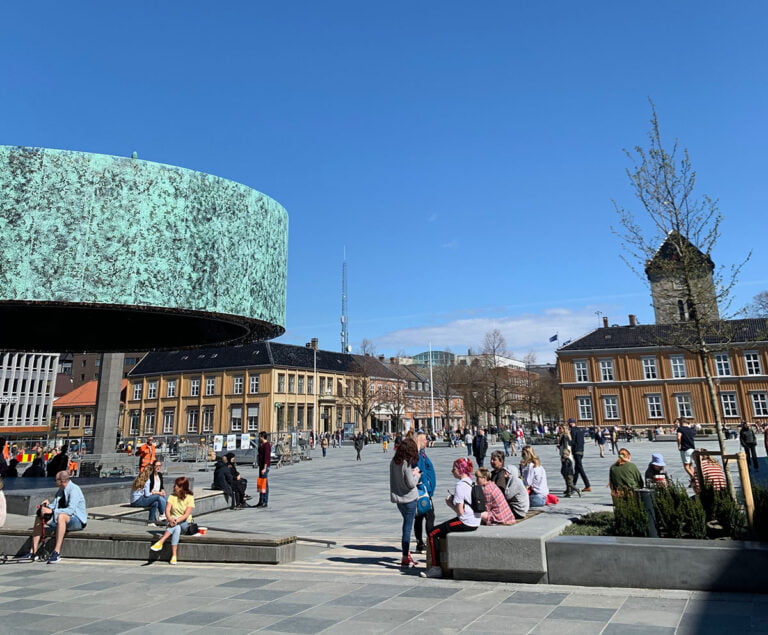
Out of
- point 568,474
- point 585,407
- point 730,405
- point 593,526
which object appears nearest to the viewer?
point 593,526

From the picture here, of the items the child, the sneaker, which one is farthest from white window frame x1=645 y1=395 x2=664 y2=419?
the sneaker

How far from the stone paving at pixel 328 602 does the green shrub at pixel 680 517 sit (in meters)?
0.83

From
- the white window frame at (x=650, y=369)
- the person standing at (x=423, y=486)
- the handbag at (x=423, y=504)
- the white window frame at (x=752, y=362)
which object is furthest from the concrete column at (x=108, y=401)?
the white window frame at (x=752, y=362)

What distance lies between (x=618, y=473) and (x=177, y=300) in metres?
7.75

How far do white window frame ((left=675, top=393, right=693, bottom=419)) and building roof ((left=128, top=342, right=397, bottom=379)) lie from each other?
3635 centimetres

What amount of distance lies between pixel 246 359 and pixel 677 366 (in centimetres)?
4504

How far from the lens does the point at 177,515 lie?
348 inches

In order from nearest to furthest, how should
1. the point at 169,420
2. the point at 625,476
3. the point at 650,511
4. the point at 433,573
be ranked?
the point at 650,511
the point at 433,573
the point at 625,476
the point at 169,420

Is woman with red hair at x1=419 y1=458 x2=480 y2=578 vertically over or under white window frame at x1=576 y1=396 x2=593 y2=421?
under

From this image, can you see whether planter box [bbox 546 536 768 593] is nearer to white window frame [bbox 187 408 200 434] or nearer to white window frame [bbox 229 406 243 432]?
white window frame [bbox 229 406 243 432]

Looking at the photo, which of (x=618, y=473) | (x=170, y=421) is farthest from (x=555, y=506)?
(x=170, y=421)

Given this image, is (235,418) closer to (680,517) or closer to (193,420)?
(193,420)

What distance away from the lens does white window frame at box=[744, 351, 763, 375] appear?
2132 inches

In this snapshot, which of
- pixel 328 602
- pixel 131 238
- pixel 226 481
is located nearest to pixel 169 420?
pixel 226 481
